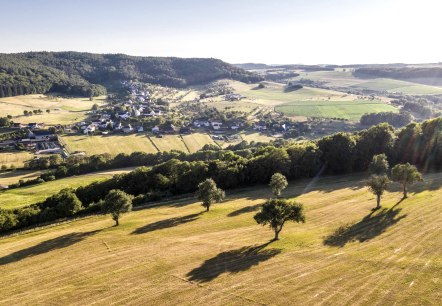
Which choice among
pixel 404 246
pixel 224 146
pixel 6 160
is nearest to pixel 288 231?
pixel 404 246

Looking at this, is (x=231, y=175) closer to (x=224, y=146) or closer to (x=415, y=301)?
(x=415, y=301)

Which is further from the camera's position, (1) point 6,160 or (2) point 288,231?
(1) point 6,160

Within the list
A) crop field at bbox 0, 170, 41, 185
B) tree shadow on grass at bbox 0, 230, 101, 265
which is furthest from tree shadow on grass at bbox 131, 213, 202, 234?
crop field at bbox 0, 170, 41, 185

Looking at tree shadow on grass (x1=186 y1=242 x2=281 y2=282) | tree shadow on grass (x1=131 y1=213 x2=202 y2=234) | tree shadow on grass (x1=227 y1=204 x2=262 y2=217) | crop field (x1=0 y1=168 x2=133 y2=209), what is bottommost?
crop field (x1=0 y1=168 x2=133 y2=209)

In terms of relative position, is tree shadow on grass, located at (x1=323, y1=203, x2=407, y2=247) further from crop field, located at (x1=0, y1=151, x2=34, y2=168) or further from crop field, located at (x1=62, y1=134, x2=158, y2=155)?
crop field, located at (x1=0, y1=151, x2=34, y2=168)

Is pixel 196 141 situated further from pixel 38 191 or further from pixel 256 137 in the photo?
pixel 38 191

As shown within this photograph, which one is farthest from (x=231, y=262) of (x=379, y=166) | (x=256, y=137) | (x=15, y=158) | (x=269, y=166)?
(x=256, y=137)
